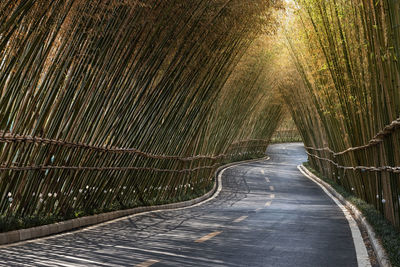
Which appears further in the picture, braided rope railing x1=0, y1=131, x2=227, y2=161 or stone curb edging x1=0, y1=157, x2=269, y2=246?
stone curb edging x1=0, y1=157, x2=269, y2=246

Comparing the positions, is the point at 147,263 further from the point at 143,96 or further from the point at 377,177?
the point at 143,96

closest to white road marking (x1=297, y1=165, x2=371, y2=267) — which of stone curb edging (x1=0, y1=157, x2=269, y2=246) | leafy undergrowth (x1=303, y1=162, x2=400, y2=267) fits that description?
leafy undergrowth (x1=303, y1=162, x2=400, y2=267)

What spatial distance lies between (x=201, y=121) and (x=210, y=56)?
270 cm

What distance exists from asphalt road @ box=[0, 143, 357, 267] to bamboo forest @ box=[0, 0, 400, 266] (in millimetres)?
357

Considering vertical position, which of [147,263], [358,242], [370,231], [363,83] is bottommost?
[147,263]

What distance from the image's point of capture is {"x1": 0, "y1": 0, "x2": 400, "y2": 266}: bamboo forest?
7.13 meters

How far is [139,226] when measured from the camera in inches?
364

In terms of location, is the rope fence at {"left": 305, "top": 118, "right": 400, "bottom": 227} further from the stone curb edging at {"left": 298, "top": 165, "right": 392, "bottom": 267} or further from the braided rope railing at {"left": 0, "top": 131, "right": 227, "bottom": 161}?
the braided rope railing at {"left": 0, "top": 131, "right": 227, "bottom": 161}

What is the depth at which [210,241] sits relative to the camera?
24.6ft

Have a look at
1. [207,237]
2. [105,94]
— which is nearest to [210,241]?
[207,237]

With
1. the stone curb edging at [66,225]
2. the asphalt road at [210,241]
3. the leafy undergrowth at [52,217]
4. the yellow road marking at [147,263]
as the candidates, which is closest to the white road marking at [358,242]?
the asphalt road at [210,241]

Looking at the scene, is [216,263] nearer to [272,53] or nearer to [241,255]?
[241,255]

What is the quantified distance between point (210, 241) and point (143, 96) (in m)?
3.98

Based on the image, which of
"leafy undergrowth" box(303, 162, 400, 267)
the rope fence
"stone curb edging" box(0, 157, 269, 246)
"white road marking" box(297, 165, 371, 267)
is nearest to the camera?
"leafy undergrowth" box(303, 162, 400, 267)
